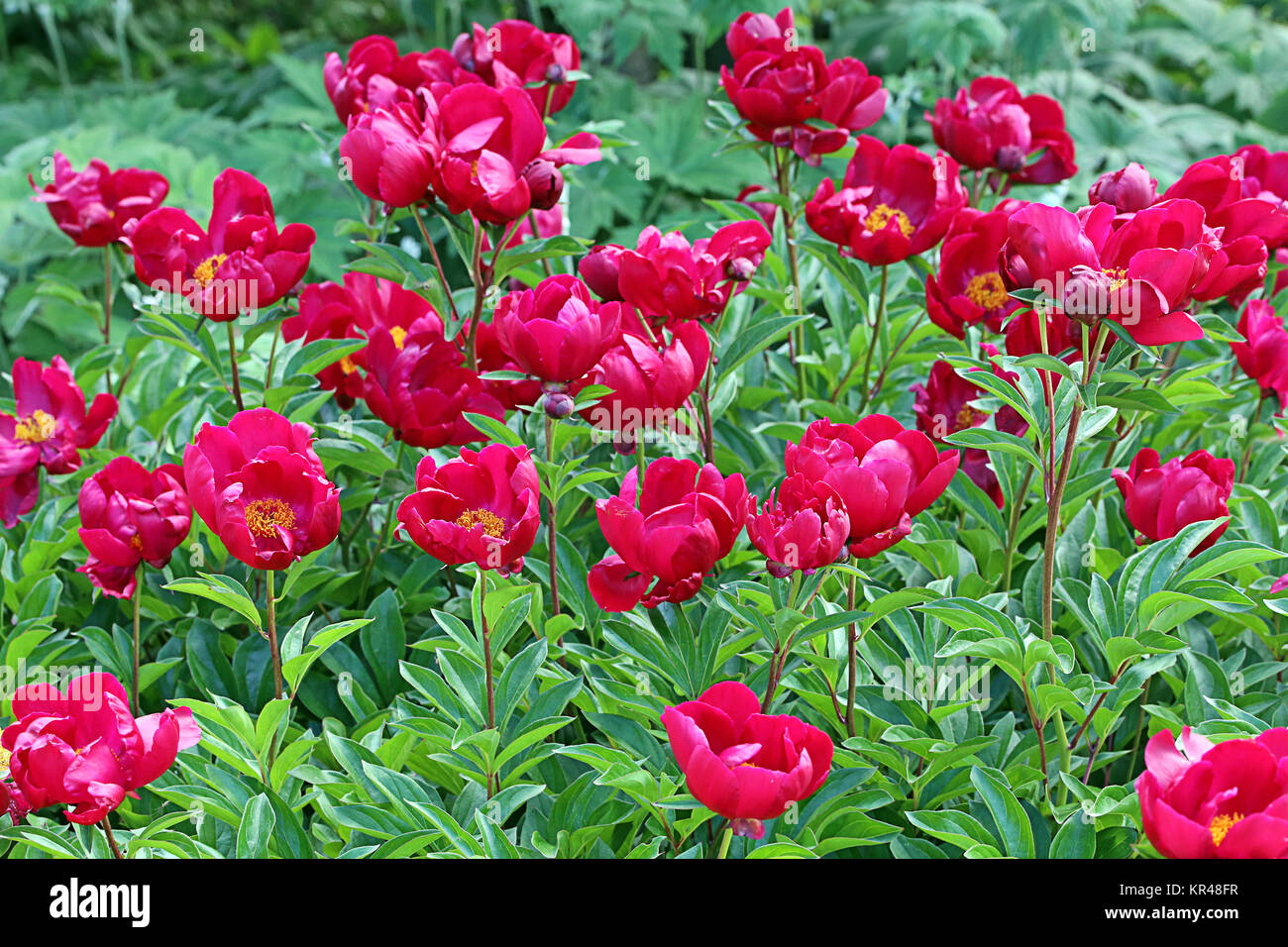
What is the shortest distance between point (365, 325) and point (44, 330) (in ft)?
7.17

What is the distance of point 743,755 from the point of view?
74 cm

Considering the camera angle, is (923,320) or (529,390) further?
(923,320)

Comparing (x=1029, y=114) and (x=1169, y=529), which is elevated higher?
(x=1029, y=114)

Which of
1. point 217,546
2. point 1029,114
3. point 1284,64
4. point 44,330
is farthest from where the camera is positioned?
point 1284,64

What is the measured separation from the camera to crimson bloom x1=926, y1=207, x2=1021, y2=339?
3.78ft

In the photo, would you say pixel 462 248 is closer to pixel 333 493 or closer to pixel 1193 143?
pixel 333 493

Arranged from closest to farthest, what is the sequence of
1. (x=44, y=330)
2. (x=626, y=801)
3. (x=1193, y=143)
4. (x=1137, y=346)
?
(x=1137, y=346)
(x=626, y=801)
(x=44, y=330)
(x=1193, y=143)

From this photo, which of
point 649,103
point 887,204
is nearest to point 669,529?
point 887,204

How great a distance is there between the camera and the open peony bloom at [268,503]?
0.90m

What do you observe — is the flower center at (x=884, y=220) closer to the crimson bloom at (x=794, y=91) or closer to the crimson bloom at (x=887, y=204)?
the crimson bloom at (x=887, y=204)

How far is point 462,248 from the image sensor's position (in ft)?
4.06

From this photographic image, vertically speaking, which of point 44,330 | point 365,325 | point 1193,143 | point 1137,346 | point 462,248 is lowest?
point 44,330

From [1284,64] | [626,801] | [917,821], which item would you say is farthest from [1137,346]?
[1284,64]

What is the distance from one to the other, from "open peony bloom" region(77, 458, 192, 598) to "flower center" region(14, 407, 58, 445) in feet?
0.79
